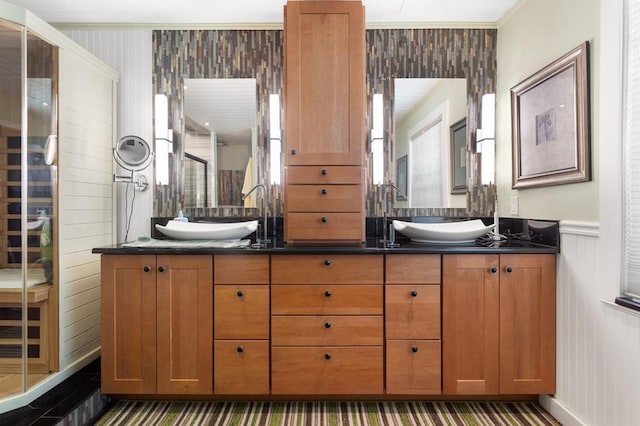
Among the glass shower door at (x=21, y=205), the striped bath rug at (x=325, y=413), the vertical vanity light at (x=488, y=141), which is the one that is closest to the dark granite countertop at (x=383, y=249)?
the glass shower door at (x=21, y=205)

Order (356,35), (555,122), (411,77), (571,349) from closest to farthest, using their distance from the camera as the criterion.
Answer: (571,349)
(555,122)
(356,35)
(411,77)

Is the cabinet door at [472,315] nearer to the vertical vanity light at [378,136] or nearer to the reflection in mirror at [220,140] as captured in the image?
the vertical vanity light at [378,136]

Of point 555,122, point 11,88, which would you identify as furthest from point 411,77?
point 11,88

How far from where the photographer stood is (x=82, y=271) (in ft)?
7.29

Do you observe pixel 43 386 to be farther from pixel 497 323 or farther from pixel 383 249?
pixel 497 323

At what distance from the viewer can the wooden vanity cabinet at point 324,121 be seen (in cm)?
209

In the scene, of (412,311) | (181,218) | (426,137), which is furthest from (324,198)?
(181,218)

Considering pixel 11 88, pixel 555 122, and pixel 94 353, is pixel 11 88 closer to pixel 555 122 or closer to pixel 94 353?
pixel 94 353

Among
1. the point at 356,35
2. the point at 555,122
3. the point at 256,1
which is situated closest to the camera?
the point at 555,122

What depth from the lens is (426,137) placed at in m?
2.48

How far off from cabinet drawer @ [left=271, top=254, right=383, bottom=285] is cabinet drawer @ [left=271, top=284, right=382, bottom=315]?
0.03 metres

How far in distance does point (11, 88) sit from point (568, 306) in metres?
3.14

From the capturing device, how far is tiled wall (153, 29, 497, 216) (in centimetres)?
252

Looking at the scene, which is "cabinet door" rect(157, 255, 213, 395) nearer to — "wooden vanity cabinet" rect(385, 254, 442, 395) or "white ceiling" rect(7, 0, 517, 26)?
"wooden vanity cabinet" rect(385, 254, 442, 395)
